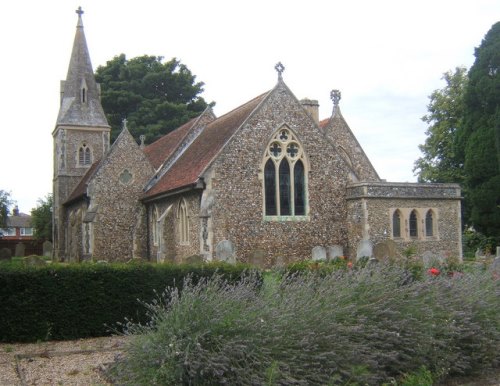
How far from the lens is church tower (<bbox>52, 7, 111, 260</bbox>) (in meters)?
34.9

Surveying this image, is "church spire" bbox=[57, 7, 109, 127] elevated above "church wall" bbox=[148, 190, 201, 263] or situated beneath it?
elevated above

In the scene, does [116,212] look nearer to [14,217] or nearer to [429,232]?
A: [429,232]

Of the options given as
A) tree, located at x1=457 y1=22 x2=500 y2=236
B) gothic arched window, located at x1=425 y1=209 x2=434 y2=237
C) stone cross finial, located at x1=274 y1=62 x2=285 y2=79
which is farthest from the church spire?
tree, located at x1=457 y1=22 x2=500 y2=236

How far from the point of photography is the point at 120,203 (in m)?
26.2

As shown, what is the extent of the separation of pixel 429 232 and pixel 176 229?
968 cm

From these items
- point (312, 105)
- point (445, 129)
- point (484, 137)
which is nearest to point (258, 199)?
point (312, 105)

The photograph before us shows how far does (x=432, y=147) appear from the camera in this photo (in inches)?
1622

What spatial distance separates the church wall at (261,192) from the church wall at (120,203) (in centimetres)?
692

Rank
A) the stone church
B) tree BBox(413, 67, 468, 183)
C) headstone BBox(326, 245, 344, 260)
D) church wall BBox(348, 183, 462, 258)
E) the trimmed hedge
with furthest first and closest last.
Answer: tree BBox(413, 67, 468, 183), church wall BBox(348, 183, 462, 258), the stone church, headstone BBox(326, 245, 344, 260), the trimmed hedge

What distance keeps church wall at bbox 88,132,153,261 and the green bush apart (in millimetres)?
18154

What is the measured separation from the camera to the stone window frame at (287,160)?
843 inches

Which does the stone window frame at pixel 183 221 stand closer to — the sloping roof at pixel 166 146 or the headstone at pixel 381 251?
the sloping roof at pixel 166 146

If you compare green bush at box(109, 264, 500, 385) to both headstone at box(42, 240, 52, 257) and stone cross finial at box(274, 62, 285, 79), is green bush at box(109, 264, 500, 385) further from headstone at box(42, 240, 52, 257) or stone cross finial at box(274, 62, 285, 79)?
headstone at box(42, 240, 52, 257)

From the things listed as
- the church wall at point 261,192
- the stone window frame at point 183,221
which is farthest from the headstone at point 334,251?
the stone window frame at point 183,221
